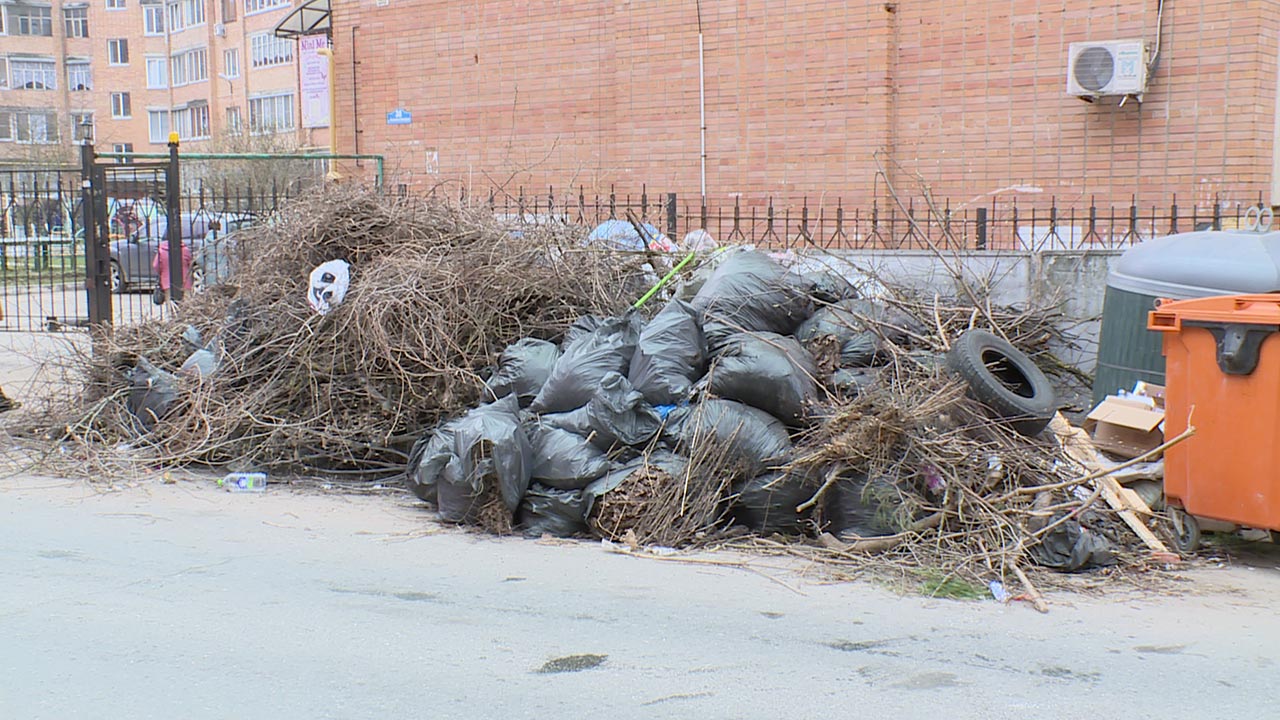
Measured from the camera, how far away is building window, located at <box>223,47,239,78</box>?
52.3 meters

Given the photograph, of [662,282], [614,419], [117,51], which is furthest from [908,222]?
[117,51]

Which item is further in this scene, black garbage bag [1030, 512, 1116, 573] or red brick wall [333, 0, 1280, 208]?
red brick wall [333, 0, 1280, 208]

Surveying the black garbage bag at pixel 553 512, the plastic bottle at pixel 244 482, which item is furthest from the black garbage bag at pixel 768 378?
the plastic bottle at pixel 244 482

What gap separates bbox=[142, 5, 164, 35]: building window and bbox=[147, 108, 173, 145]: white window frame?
3995 millimetres

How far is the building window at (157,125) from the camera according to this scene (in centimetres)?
6109


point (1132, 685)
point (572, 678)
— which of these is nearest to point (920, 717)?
point (1132, 685)

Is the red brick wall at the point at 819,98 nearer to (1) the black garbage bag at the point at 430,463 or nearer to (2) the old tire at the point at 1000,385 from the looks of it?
(1) the black garbage bag at the point at 430,463

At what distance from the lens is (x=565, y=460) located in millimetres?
6148

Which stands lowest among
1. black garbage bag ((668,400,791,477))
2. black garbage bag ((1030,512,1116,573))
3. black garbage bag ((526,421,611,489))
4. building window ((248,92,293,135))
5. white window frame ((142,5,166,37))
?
black garbage bag ((1030,512,1116,573))

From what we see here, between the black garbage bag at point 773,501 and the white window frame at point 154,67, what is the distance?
61.4 metres

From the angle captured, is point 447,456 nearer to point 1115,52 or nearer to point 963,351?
point 963,351

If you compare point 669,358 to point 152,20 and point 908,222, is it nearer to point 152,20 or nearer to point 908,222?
point 908,222

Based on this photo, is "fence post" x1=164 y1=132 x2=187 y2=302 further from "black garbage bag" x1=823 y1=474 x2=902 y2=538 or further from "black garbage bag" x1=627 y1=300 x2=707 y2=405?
"black garbage bag" x1=823 y1=474 x2=902 y2=538

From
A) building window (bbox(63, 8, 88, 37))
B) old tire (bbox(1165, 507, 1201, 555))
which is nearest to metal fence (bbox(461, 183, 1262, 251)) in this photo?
old tire (bbox(1165, 507, 1201, 555))
